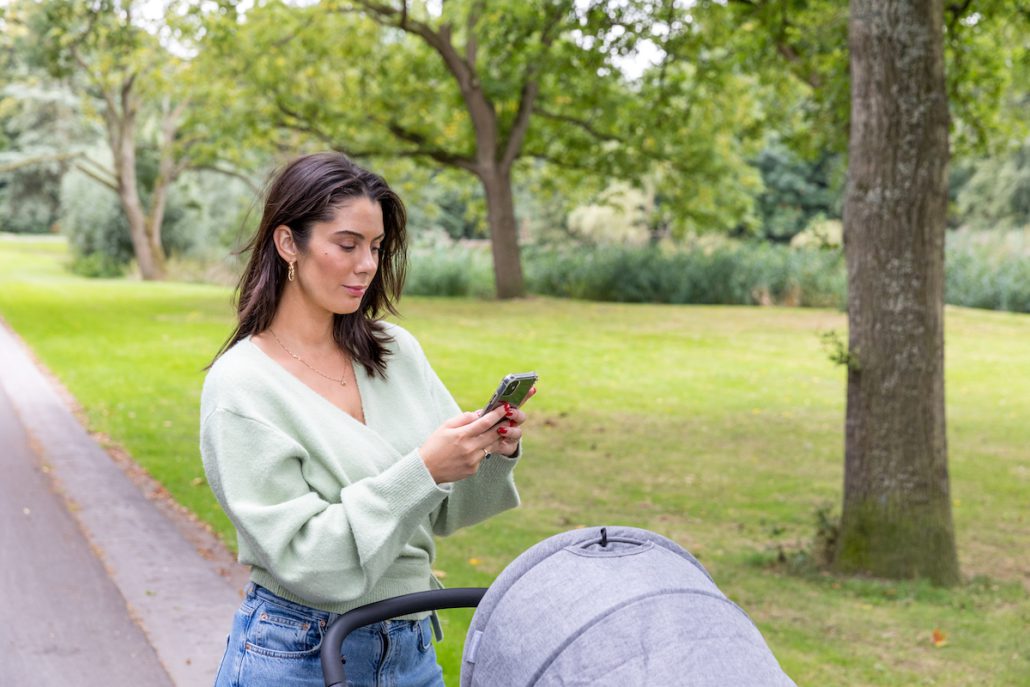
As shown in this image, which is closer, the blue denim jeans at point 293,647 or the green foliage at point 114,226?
the blue denim jeans at point 293,647

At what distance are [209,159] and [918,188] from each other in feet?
84.7

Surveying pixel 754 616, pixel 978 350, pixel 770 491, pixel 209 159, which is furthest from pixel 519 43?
pixel 209 159

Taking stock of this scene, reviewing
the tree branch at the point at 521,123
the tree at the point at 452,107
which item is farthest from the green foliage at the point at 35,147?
the tree branch at the point at 521,123

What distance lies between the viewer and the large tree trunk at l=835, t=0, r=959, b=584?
279 inches

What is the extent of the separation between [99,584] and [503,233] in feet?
75.3

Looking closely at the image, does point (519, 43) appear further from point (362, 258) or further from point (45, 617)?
point (362, 258)

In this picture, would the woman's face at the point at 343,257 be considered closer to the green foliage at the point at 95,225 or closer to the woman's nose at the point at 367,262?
the woman's nose at the point at 367,262

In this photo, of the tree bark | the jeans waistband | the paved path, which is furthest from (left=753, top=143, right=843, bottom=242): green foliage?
the jeans waistband

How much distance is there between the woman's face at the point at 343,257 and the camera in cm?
247

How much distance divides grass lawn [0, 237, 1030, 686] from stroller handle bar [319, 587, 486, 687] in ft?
10.0

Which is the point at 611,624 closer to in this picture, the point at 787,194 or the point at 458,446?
the point at 458,446

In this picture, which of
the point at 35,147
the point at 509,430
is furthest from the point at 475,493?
the point at 35,147

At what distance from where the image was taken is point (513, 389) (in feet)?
7.43

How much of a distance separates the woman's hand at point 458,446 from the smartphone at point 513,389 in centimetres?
2
